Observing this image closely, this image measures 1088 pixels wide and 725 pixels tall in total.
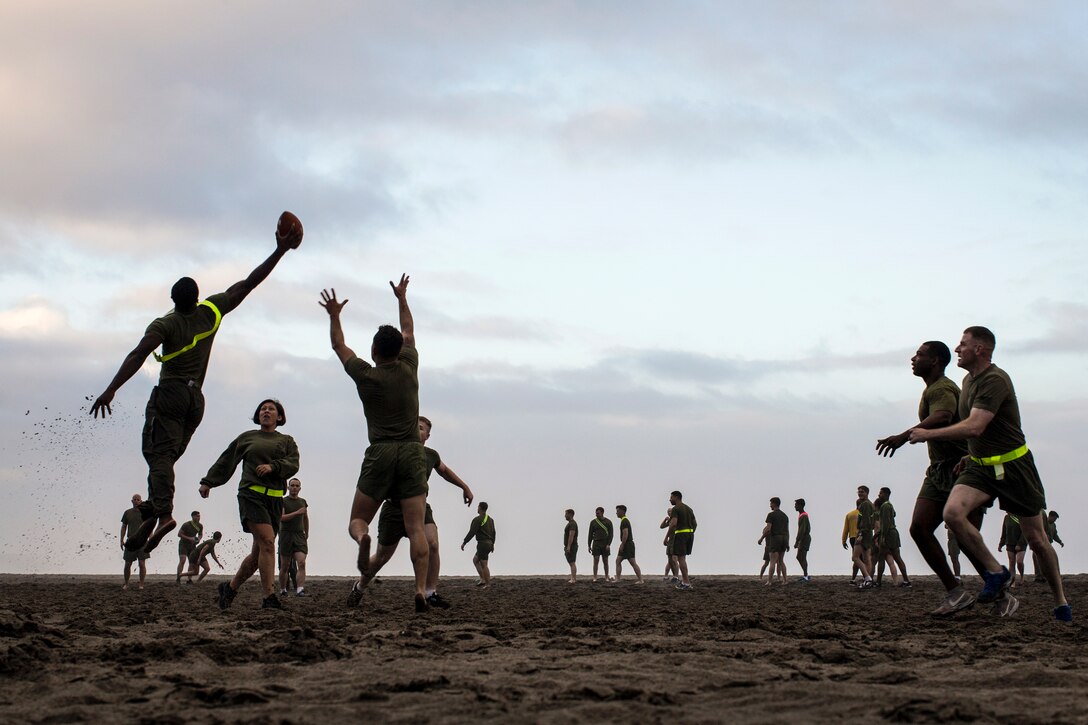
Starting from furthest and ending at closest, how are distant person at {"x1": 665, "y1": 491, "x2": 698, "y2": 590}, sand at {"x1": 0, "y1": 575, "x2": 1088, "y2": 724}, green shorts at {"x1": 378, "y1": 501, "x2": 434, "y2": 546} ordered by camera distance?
distant person at {"x1": 665, "y1": 491, "x2": 698, "y2": 590} < green shorts at {"x1": 378, "y1": 501, "x2": 434, "y2": 546} < sand at {"x1": 0, "y1": 575, "x2": 1088, "y2": 724}

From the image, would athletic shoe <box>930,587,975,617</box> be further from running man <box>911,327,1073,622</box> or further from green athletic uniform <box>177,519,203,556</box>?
green athletic uniform <box>177,519,203,556</box>

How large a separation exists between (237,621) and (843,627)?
4.27m

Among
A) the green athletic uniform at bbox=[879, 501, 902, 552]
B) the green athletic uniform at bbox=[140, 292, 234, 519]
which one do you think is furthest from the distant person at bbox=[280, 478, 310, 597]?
the green athletic uniform at bbox=[879, 501, 902, 552]

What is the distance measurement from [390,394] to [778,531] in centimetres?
1757

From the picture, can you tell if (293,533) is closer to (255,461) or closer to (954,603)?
(255,461)

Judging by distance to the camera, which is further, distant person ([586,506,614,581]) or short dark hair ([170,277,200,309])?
distant person ([586,506,614,581])

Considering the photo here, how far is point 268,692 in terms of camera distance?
476cm

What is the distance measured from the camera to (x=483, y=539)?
25.2 m

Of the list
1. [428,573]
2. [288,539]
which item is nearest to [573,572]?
[288,539]

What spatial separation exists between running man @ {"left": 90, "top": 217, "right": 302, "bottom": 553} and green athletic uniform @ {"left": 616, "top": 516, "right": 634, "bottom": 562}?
19.6 meters

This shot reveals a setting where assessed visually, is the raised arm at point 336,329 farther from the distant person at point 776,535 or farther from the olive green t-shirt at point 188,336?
the distant person at point 776,535

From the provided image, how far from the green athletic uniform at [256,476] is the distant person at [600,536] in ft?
60.6

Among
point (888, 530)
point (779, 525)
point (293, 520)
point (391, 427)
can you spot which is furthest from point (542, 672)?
point (779, 525)

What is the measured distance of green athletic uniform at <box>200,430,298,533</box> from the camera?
418 inches
